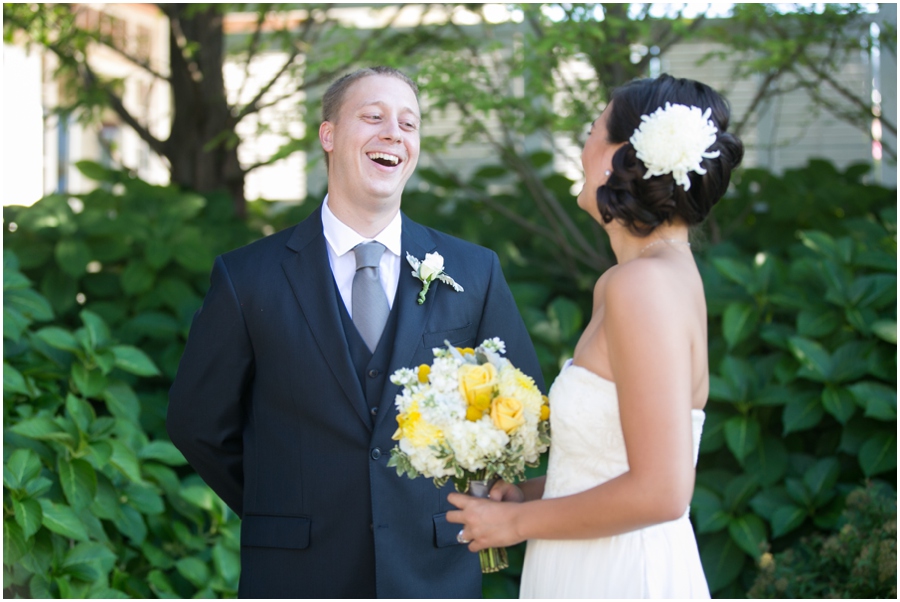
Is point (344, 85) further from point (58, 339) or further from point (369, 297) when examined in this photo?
point (58, 339)

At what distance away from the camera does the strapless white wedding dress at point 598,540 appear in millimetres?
2086

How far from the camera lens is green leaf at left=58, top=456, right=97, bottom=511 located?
3848 mm

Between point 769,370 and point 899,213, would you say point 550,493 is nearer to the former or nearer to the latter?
point 769,370

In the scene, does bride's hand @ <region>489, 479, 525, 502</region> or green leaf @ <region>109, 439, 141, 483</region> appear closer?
bride's hand @ <region>489, 479, 525, 502</region>

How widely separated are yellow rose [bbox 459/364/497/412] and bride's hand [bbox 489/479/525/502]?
25cm

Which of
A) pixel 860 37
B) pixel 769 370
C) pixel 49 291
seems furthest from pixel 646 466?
pixel 860 37

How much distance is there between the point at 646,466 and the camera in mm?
1866

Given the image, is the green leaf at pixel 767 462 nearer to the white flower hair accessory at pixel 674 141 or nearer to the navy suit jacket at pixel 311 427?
the navy suit jacket at pixel 311 427

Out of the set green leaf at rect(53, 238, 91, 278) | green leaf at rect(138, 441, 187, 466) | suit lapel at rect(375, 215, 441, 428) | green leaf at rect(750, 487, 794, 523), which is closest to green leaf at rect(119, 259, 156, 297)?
green leaf at rect(53, 238, 91, 278)

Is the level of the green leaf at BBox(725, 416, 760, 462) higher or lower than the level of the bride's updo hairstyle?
lower

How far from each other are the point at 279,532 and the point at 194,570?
5.43 feet

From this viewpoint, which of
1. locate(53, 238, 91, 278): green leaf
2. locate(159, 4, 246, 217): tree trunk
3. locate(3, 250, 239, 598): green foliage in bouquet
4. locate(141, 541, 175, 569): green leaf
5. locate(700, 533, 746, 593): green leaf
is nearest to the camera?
locate(3, 250, 239, 598): green foliage in bouquet

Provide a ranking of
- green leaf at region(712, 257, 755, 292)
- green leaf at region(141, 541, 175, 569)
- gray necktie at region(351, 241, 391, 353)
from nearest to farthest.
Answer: gray necktie at region(351, 241, 391, 353), green leaf at region(141, 541, 175, 569), green leaf at region(712, 257, 755, 292)

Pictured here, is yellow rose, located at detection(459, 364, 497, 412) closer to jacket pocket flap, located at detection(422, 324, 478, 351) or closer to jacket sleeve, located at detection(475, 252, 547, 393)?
jacket pocket flap, located at detection(422, 324, 478, 351)
